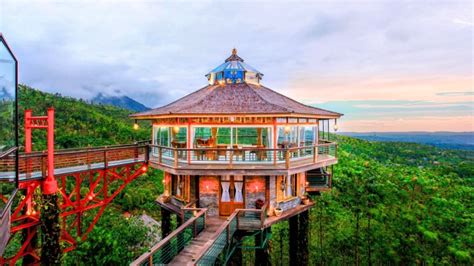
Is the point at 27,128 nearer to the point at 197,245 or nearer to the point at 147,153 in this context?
the point at 147,153

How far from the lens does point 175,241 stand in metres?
8.91

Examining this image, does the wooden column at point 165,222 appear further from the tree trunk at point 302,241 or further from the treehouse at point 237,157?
the tree trunk at point 302,241

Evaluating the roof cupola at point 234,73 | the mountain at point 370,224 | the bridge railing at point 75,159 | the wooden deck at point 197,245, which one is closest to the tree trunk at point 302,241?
the mountain at point 370,224

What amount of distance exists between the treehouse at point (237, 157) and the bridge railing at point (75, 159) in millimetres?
1092

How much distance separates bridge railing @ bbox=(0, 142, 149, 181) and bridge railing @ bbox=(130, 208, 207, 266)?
5.19m

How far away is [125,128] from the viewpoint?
39.5 meters

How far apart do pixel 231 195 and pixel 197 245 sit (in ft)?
11.4

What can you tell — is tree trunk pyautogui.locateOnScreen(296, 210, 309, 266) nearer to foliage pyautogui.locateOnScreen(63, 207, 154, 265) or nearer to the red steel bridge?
foliage pyautogui.locateOnScreen(63, 207, 154, 265)

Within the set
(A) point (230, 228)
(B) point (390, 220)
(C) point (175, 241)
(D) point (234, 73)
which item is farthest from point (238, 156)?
(B) point (390, 220)

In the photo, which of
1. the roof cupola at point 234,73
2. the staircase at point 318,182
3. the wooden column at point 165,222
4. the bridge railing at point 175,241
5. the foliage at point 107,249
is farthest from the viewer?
the roof cupola at point 234,73

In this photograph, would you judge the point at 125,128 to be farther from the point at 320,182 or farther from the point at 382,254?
the point at 382,254

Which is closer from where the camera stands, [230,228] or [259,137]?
[230,228]

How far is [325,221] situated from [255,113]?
1621cm

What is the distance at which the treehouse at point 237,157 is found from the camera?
1157cm
